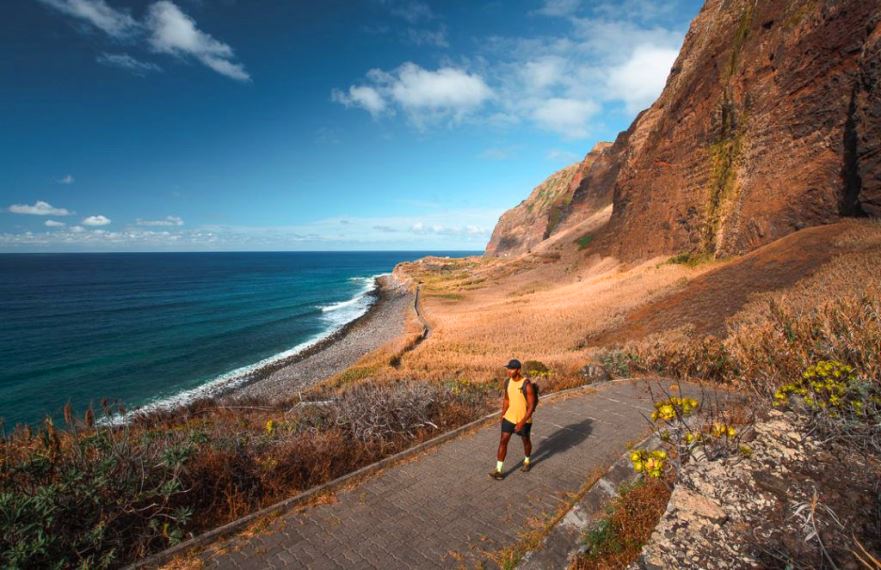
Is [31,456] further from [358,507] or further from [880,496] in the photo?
[880,496]

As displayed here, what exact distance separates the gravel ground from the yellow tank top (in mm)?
14371

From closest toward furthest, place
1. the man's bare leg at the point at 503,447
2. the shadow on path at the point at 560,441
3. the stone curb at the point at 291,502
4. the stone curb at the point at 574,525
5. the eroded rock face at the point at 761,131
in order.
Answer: the stone curb at the point at 574,525 < the stone curb at the point at 291,502 < the man's bare leg at the point at 503,447 < the shadow on path at the point at 560,441 < the eroded rock face at the point at 761,131

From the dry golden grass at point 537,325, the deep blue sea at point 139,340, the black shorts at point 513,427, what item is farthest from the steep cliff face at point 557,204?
the black shorts at point 513,427

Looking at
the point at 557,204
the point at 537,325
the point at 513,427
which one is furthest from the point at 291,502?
the point at 557,204

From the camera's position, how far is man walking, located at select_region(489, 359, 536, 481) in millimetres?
6398

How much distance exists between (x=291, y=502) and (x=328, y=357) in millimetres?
24373

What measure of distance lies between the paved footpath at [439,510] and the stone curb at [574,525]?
415 mm

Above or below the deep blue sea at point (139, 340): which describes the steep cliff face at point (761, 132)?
above

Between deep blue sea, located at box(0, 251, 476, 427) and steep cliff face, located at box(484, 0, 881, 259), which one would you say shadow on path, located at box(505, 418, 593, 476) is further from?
deep blue sea, located at box(0, 251, 476, 427)

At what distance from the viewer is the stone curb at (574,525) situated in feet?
14.7

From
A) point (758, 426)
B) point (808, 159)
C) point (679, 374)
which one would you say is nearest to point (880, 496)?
point (758, 426)

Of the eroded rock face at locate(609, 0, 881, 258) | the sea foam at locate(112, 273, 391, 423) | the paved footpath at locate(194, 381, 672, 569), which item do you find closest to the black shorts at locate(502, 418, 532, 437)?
the paved footpath at locate(194, 381, 672, 569)

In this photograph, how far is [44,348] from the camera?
103 feet

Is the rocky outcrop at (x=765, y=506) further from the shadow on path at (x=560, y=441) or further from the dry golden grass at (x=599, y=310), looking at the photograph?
the dry golden grass at (x=599, y=310)
